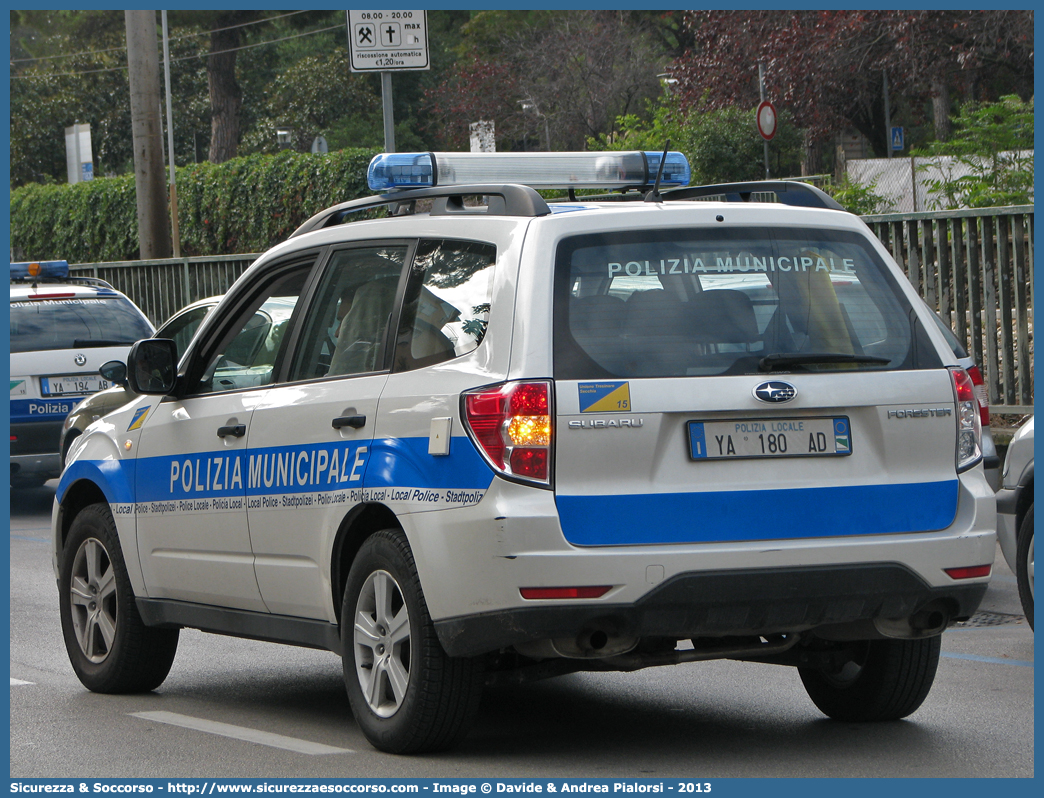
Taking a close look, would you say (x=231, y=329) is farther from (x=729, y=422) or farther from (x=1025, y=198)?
(x=1025, y=198)

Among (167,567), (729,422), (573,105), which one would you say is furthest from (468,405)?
(573,105)

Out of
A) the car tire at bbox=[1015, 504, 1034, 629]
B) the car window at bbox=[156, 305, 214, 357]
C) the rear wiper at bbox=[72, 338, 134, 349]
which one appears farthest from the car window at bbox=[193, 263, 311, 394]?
the rear wiper at bbox=[72, 338, 134, 349]

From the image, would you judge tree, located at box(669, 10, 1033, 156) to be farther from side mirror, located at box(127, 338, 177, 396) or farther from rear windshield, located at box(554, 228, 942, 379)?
rear windshield, located at box(554, 228, 942, 379)

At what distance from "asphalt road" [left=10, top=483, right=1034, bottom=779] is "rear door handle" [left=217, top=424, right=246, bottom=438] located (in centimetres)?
110

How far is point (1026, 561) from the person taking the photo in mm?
7500

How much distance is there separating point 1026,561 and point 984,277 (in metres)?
5.49

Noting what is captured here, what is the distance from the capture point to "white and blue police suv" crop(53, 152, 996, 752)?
4973 mm

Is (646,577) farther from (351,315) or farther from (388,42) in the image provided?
(388,42)

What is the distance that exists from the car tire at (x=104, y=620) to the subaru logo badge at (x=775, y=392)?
10.1 feet

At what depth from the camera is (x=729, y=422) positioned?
5.09 m

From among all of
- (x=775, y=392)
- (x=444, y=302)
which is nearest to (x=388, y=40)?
(x=444, y=302)

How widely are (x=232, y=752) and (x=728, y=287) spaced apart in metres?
2.34

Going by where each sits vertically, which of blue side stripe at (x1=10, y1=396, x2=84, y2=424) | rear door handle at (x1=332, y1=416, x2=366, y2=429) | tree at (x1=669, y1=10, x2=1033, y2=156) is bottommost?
blue side stripe at (x1=10, y1=396, x2=84, y2=424)

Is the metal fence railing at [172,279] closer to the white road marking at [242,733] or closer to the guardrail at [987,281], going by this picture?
the guardrail at [987,281]
